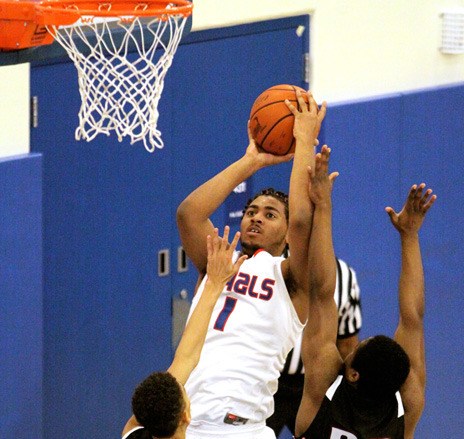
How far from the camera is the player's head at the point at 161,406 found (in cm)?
418

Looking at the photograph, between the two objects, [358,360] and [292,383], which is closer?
[358,360]

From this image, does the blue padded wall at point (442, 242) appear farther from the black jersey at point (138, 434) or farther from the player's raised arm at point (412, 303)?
the black jersey at point (138, 434)

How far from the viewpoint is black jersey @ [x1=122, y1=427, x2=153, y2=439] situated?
14.1 feet

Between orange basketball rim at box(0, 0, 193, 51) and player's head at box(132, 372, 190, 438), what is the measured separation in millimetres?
1512

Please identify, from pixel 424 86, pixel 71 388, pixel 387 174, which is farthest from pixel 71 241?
pixel 424 86

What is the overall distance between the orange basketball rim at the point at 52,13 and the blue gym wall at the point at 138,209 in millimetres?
779

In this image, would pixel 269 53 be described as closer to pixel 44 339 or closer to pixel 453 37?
pixel 453 37

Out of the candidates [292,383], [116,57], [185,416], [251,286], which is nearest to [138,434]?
[185,416]

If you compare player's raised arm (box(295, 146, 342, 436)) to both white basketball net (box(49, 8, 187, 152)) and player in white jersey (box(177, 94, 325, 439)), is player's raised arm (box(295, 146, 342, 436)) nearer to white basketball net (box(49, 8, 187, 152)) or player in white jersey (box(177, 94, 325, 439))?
player in white jersey (box(177, 94, 325, 439))

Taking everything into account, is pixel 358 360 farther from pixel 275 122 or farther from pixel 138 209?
pixel 138 209

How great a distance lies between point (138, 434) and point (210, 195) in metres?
1.15

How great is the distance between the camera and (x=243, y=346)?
17.0 feet

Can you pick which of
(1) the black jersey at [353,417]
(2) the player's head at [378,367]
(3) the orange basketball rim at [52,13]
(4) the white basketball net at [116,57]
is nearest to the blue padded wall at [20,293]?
(4) the white basketball net at [116,57]

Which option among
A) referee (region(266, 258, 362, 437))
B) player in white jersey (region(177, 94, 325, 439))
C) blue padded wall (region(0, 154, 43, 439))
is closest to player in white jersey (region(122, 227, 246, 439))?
player in white jersey (region(177, 94, 325, 439))
